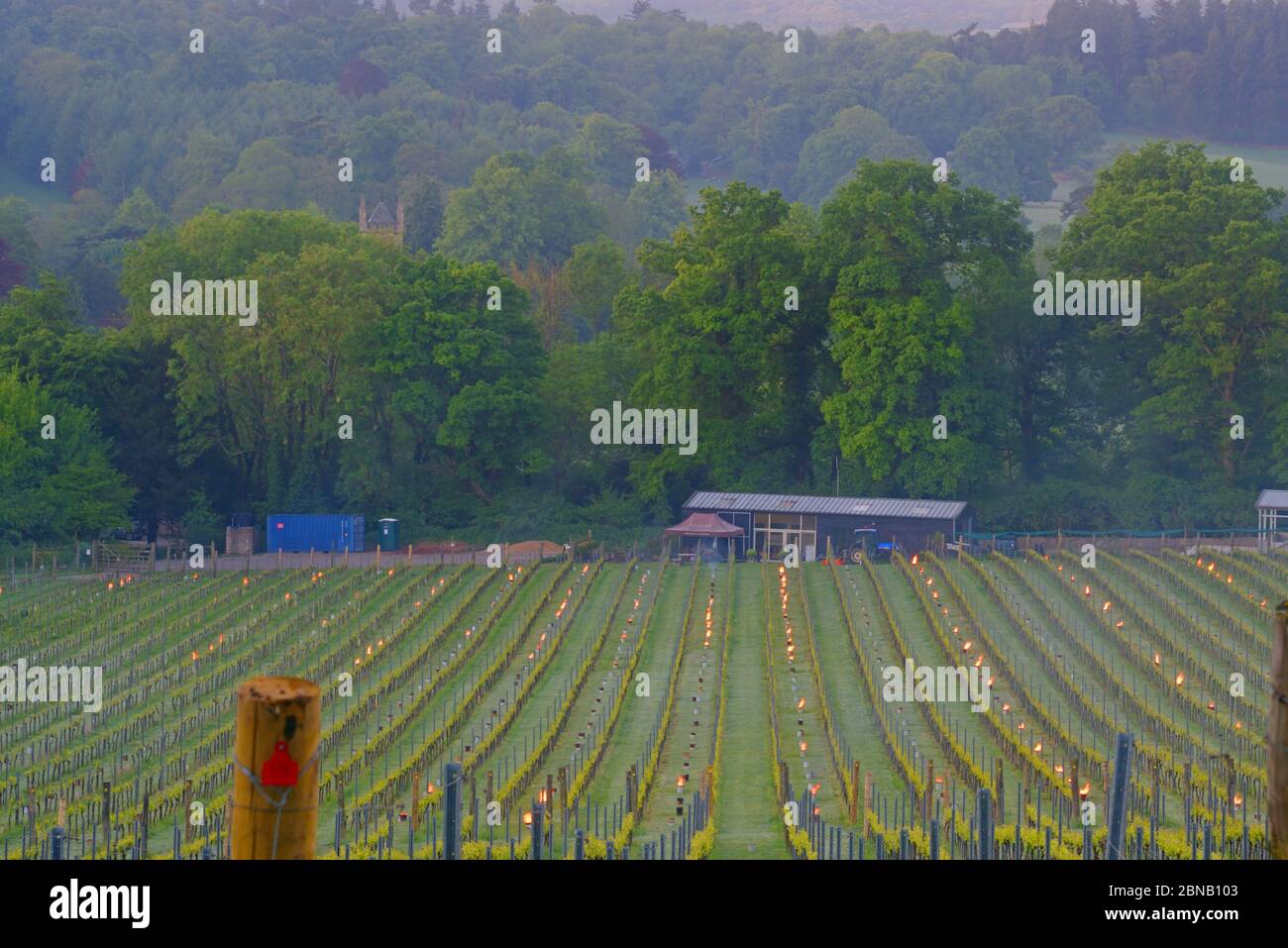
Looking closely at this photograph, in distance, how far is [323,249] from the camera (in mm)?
69250

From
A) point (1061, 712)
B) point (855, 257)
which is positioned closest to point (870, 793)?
point (1061, 712)

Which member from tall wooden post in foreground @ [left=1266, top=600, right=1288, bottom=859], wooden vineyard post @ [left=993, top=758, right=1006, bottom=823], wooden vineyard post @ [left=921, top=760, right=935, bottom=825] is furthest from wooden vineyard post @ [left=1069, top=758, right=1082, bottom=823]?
tall wooden post in foreground @ [left=1266, top=600, right=1288, bottom=859]

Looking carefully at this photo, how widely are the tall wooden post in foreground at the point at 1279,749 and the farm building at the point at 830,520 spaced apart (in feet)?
176

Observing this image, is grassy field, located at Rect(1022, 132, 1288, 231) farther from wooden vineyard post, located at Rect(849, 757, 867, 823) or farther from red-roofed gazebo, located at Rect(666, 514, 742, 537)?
wooden vineyard post, located at Rect(849, 757, 867, 823)

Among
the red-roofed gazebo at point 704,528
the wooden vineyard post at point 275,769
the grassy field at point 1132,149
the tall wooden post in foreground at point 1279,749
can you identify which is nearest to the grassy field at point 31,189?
the grassy field at point 1132,149

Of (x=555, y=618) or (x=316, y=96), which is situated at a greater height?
(x=316, y=96)

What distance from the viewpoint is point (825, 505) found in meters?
62.9

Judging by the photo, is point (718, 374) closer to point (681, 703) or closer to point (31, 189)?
point (681, 703)

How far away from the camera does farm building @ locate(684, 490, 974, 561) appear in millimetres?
61312

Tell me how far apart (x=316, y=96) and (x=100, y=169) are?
89.9 ft

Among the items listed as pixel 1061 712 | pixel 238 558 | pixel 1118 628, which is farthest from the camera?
pixel 238 558
